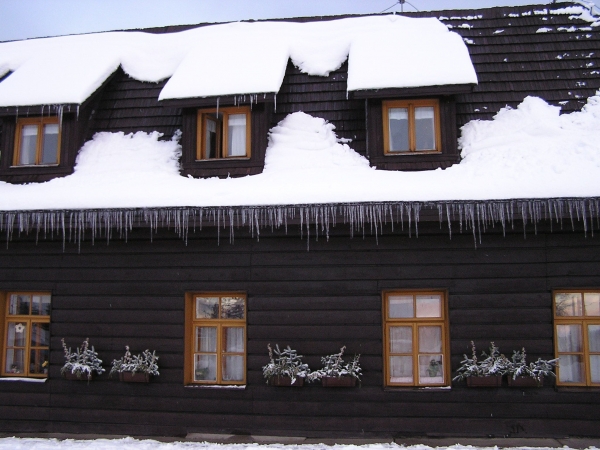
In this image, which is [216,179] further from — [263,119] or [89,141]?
[89,141]

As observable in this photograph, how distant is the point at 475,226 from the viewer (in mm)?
6891

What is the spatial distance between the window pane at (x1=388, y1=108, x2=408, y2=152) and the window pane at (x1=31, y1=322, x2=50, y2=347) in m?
5.88

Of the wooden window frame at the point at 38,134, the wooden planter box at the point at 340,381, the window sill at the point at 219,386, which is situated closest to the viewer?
the wooden planter box at the point at 340,381

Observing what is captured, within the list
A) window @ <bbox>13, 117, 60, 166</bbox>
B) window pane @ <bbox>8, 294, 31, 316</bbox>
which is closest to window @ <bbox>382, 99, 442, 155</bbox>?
window @ <bbox>13, 117, 60, 166</bbox>

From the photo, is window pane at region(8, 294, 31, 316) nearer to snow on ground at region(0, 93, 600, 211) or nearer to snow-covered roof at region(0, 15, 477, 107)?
snow on ground at region(0, 93, 600, 211)

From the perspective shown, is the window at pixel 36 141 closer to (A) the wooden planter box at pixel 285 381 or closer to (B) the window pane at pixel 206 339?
(B) the window pane at pixel 206 339

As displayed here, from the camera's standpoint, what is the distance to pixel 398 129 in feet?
24.8

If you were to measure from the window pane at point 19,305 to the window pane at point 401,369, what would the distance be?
5.55 m

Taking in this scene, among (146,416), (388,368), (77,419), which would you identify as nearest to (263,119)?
(388,368)

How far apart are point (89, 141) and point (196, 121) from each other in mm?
1964

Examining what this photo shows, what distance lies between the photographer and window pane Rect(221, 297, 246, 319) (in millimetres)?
7297

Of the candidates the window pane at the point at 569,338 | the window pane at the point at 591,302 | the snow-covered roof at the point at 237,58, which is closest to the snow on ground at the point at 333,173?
the snow-covered roof at the point at 237,58

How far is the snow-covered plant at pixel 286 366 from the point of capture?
22.2 ft

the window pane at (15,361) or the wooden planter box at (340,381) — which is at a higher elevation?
the window pane at (15,361)
